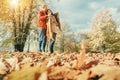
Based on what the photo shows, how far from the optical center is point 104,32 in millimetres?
72375

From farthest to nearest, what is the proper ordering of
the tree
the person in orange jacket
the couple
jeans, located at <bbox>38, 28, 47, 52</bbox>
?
the tree → jeans, located at <bbox>38, 28, 47, 52</bbox> → the couple → the person in orange jacket

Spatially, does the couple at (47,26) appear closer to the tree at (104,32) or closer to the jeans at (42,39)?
the jeans at (42,39)

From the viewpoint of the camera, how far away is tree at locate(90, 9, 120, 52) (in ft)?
232

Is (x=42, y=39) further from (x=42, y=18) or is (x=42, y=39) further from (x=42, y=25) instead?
(x=42, y=18)

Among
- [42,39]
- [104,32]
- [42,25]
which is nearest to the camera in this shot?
[42,25]

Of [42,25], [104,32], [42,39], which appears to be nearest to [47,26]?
[42,25]

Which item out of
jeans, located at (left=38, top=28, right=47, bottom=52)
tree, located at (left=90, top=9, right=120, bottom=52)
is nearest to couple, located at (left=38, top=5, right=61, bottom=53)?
jeans, located at (left=38, top=28, right=47, bottom=52)

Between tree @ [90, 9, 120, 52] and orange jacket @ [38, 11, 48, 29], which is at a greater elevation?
tree @ [90, 9, 120, 52]

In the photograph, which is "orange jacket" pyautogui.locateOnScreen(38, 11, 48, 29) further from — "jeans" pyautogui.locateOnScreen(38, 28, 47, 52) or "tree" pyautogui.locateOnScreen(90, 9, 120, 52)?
"tree" pyautogui.locateOnScreen(90, 9, 120, 52)

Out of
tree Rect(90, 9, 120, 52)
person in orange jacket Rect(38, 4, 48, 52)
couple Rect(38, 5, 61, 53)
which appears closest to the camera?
person in orange jacket Rect(38, 4, 48, 52)

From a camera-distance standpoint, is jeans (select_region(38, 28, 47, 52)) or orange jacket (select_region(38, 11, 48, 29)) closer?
orange jacket (select_region(38, 11, 48, 29))

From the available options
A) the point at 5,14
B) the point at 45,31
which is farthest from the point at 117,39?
the point at 45,31

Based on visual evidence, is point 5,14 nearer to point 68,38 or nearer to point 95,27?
point 95,27

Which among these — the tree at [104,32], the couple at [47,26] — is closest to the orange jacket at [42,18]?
the couple at [47,26]
